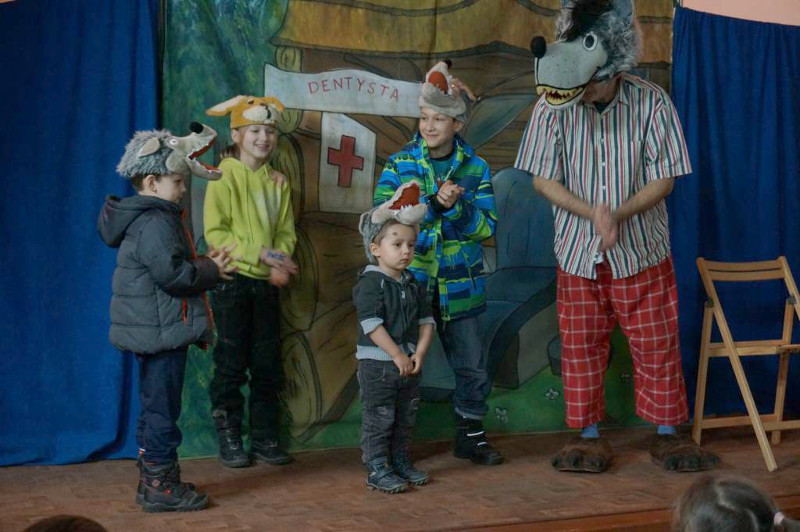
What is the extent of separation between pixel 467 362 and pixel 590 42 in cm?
127

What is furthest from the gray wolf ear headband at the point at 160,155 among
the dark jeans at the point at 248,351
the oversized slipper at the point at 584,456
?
the oversized slipper at the point at 584,456

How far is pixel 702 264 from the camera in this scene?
4.21 meters

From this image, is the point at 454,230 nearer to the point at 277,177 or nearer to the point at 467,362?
the point at 467,362

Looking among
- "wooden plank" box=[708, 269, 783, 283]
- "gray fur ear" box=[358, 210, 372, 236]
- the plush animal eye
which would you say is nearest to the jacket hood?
"gray fur ear" box=[358, 210, 372, 236]

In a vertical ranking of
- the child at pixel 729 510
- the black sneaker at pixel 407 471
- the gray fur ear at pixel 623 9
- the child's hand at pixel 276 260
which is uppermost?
the gray fur ear at pixel 623 9

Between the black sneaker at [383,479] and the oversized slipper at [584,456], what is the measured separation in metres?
0.65

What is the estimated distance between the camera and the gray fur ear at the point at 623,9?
3521mm

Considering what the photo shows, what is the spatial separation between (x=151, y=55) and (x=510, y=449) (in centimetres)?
211

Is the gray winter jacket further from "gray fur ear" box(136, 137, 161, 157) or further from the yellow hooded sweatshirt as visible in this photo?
the yellow hooded sweatshirt

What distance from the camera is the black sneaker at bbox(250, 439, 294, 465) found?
385 cm

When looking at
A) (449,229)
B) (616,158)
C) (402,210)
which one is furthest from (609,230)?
(402,210)

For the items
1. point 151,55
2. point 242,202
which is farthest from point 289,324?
point 151,55

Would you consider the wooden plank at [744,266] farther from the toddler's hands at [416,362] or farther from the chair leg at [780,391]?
the toddler's hands at [416,362]

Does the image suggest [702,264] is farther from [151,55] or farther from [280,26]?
[151,55]
